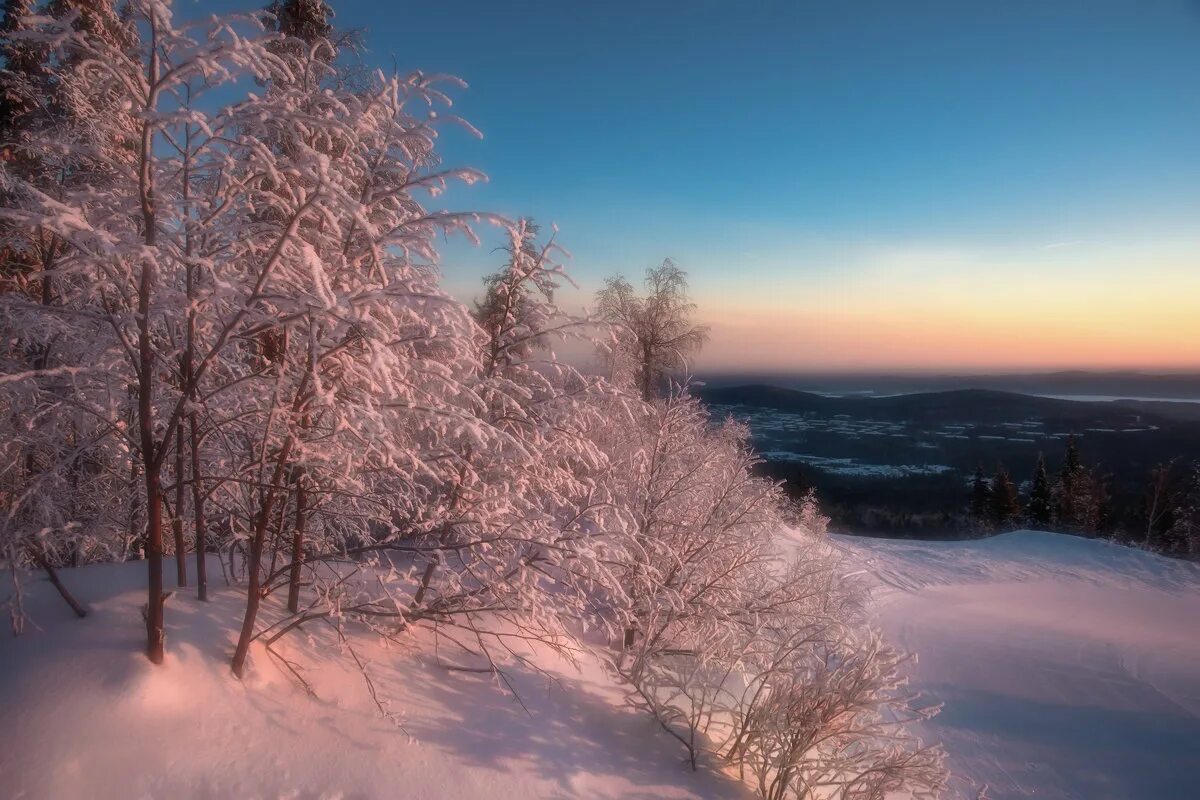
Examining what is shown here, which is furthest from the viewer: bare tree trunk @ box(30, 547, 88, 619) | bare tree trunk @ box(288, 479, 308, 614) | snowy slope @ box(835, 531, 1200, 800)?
snowy slope @ box(835, 531, 1200, 800)

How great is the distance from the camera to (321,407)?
381 centimetres

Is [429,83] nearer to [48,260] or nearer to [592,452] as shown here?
[592,452]

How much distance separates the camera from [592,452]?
17.8ft

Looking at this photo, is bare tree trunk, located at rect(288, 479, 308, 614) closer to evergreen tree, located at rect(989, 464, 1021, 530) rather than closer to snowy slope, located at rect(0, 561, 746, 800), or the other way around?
snowy slope, located at rect(0, 561, 746, 800)

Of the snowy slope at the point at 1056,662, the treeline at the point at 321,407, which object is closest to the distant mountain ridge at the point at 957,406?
the snowy slope at the point at 1056,662

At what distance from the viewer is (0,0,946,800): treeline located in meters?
3.36

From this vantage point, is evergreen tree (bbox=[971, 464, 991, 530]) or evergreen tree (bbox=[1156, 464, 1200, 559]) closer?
evergreen tree (bbox=[1156, 464, 1200, 559])

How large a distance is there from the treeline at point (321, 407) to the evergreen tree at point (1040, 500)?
4022cm

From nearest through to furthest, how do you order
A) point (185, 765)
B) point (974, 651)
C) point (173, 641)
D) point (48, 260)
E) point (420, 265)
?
point (185, 765), point (173, 641), point (420, 265), point (48, 260), point (974, 651)

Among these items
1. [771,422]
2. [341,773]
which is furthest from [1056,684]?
[771,422]

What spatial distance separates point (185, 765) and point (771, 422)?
108 m

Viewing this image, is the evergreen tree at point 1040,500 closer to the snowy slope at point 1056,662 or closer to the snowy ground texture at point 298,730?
the snowy slope at point 1056,662

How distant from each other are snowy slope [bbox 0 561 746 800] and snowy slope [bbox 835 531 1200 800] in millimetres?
6394

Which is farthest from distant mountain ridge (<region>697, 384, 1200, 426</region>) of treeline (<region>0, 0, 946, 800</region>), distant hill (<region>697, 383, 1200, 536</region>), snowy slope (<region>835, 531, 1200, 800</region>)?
treeline (<region>0, 0, 946, 800</region>)
